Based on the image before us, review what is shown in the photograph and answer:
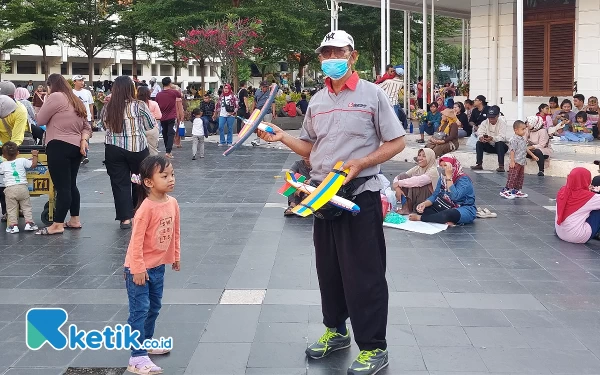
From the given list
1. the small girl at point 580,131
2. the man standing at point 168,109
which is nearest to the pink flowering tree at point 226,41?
the man standing at point 168,109

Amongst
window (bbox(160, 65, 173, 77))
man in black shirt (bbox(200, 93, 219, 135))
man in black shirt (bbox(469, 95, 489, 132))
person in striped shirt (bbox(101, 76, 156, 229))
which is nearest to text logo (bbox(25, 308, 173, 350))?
person in striped shirt (bbox(101, 76, 156, 229))

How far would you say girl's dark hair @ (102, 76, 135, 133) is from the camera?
8.00 meters

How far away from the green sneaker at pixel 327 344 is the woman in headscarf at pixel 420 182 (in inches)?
185

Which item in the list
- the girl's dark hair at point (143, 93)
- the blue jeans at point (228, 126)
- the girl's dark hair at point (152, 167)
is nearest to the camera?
the girl's dark hair at point (152, 167)

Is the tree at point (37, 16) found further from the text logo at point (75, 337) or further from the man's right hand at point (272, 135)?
the man's right hand at point (272, 135)

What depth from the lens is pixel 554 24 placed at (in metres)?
17.6

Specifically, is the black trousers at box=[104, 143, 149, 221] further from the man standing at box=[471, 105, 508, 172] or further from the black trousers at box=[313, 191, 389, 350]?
the man standing at box=[471, 105, 508, 172]

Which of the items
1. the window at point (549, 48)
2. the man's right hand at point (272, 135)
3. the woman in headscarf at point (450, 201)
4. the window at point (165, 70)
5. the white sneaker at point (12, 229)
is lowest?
the white sneaker at point (12, 229)

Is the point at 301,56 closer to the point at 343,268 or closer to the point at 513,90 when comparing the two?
the point at 513,90

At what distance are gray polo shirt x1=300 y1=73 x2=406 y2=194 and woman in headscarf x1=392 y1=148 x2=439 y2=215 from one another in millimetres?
4848

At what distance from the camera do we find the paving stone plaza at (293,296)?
179 inches

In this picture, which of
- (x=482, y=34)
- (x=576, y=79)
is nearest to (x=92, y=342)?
(x=576, y=79)

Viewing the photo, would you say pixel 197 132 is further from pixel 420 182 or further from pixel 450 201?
pixel 450 201

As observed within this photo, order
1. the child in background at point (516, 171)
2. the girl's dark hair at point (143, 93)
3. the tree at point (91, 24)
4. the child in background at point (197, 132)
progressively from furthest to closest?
the tree at point (91, 24) → the child in background at point (197, 132) → the child in background at point (516, 171) → the girl's dark hair at point (143, 93)
